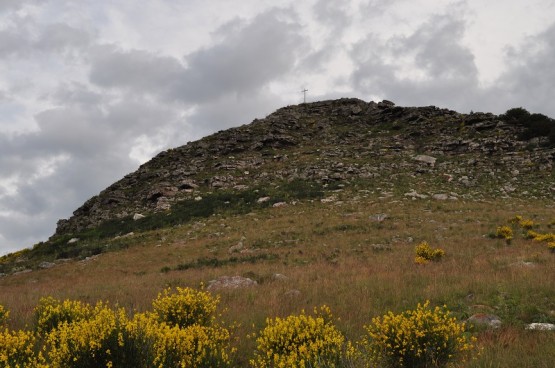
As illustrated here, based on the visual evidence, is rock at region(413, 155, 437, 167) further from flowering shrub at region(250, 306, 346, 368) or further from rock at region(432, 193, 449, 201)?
flowering shrub at region(250, 306, 346, 368)

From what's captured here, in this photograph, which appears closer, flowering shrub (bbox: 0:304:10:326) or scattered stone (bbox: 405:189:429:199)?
flowering shrub (bbox: 0:304:10:326)

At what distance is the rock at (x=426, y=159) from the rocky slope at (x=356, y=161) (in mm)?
92

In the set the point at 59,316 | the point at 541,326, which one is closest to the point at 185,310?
the point at 59,316

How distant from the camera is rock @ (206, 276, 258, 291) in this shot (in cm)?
1338

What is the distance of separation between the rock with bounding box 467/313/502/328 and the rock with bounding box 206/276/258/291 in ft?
22.6

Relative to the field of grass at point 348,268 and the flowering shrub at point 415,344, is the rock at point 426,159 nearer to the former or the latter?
the field of grass at point 348,268

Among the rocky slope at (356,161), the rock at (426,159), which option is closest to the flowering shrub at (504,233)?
the rocky slope at (356,161)

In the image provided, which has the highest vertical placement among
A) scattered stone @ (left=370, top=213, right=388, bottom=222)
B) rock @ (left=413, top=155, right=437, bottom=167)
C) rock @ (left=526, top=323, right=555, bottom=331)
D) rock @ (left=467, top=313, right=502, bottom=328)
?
rock @ (left=413, top=155, right=437, bottom=167)

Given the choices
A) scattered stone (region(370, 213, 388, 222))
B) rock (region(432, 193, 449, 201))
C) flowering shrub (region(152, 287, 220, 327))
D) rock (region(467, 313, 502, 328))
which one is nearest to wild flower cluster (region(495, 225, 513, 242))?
scattered stone (region(370, 213, 388, 222))

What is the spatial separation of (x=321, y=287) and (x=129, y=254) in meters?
16.7

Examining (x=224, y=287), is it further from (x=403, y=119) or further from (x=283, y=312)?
(x=403, y=119)

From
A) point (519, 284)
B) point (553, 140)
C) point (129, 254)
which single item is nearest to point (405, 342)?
point (519, 284)

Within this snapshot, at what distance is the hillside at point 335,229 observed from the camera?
9.70m

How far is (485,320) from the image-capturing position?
807 centimetres
